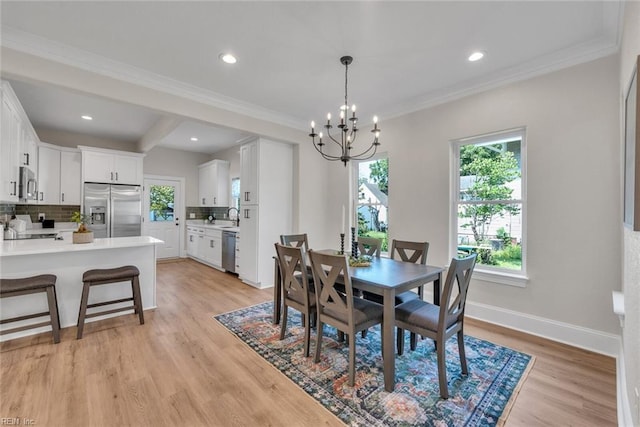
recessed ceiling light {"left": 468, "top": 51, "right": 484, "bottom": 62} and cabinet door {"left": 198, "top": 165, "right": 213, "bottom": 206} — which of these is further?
cabinet door {"left": 198, "top": 165, "right": 213, "bottom": 206}

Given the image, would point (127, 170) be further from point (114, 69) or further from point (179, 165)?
point (114, 69)

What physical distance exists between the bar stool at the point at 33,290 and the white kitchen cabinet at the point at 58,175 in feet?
11.1

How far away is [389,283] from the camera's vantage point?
1.93m

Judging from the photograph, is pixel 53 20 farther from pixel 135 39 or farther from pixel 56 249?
pixel 56 249

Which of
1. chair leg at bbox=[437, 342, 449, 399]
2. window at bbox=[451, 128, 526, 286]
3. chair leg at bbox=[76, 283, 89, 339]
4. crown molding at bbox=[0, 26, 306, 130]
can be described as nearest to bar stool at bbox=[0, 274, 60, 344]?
chair leg at bbox=[76, 283, 89, 339]

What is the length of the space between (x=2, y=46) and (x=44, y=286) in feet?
6.95

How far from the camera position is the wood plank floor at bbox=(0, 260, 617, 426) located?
1.67 meters

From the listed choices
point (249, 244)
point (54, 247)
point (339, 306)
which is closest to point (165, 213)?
point (249, 244)

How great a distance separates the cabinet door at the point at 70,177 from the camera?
17.4 feet

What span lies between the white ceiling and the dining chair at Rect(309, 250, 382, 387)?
6.23 feet

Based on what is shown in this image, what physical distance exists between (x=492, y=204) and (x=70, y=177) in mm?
7341

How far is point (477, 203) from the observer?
128 inches

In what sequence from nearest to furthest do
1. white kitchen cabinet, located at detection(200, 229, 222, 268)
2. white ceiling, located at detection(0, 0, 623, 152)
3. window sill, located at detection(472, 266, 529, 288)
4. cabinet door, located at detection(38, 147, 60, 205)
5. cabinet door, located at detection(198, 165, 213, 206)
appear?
white ceiling, located at detection(0, 0, 623, 152)
window sill, located at detection(472, 266, 529, 288)
cabinet door, located at detection(38, 147, 60, 205)
white kitchen cabinet, located at detection(200, 229, 222, 268)
cabinet door, located at detection(198, 165, 213, 206)

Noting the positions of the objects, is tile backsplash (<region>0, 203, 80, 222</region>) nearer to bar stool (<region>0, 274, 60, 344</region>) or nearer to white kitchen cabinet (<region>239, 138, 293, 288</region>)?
bar stool (<region>0, 274, 60, 344</region>)
